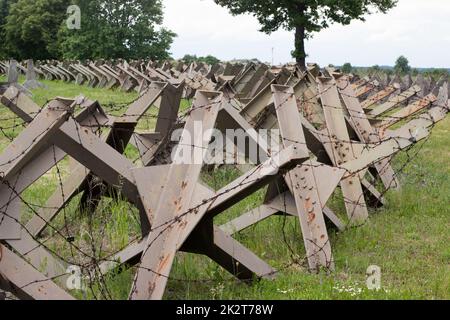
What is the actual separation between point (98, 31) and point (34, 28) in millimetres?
11669

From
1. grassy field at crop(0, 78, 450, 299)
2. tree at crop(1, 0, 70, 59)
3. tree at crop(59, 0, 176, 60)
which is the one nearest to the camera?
grassy field at crop(0, 78, 450, 299)

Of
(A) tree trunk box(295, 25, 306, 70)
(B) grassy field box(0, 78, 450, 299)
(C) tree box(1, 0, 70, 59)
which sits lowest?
A: (B) grassy field box(0, 78, 450, 299)

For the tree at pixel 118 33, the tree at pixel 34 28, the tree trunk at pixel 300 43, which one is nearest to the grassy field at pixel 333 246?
the tree trunk at pixel 300 43

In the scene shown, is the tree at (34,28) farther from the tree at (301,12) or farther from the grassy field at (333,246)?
the grassy field at (333,246)

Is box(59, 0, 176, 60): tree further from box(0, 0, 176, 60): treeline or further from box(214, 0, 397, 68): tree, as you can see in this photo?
box(214, 0, 397, 68): tree

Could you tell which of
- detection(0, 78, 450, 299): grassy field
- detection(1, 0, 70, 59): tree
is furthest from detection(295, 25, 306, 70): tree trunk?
detection(1, 0, 70, 59): tree

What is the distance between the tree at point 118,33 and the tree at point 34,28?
500cm

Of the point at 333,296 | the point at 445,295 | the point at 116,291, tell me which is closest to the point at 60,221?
the point at 116,291

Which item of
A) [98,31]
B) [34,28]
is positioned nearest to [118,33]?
[98,31]

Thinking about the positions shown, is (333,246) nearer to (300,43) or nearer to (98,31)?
(300,43)

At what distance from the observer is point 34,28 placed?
7081cm

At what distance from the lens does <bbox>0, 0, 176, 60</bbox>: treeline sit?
62594 millimetres

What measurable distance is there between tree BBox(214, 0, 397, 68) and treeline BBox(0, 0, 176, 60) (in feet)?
66.4

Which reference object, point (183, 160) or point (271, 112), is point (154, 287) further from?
point (271, 112)
